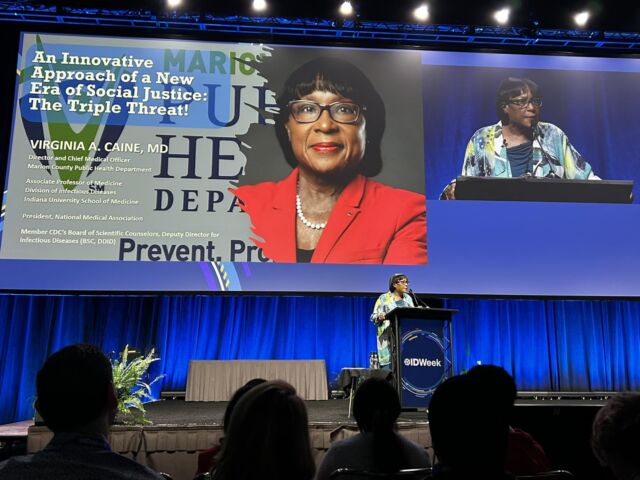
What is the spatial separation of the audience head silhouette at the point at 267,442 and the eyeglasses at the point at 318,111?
554 centimetres

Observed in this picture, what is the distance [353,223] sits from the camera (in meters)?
6.40

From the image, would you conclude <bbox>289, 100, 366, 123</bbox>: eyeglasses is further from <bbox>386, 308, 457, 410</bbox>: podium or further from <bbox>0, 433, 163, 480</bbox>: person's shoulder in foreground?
<bbox>0, 433, 163, 480</bbox>: person's shoulder in foreground

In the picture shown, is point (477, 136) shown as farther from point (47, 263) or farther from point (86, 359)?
point (86, 359)

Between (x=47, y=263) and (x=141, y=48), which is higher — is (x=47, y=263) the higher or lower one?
the lower one

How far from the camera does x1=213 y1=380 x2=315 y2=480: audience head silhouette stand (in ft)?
4.04

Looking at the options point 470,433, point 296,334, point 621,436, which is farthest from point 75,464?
point 296,334

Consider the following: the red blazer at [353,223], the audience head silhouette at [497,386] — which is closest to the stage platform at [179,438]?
the red blazer at [353,223]

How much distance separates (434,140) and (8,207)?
4.39 metres

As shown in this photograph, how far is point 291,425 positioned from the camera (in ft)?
4.16

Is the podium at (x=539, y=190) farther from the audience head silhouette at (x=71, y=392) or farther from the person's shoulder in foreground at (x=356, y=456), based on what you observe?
the audience head silhouette at (x=71, y=392)

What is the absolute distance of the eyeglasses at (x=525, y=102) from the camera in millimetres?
6816

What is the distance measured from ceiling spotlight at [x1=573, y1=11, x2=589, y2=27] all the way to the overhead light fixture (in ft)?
11.2

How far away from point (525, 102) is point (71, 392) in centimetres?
645

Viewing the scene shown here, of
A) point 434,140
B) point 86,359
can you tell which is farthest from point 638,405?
point 434,140
